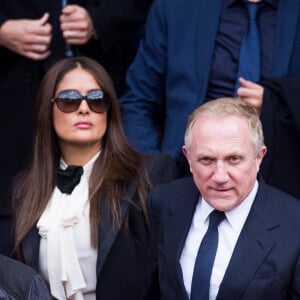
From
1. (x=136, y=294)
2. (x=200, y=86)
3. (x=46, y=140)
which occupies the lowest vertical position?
(x=136, y=294)

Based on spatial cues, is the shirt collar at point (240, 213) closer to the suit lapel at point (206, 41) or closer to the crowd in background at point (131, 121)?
the crowd in background at point (131, 121)

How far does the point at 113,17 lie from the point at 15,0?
1.70 ft

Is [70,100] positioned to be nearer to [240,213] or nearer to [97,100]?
[97,100]

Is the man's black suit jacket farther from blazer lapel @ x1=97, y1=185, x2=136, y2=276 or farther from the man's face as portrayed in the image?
blazer lapel @ x1=97, y1=185, x2=136, y2=276

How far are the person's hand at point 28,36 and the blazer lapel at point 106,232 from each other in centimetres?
112

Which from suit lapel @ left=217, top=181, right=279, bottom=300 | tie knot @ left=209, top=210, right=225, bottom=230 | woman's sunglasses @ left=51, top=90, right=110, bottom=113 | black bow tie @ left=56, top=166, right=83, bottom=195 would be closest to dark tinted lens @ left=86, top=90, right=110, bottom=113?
woman's sunglasses @ left=51, top=90, right=110, bottom=113

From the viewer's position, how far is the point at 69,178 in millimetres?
4164

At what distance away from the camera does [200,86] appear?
14.1 feet

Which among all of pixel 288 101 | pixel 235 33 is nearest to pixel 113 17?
pixel 235 33

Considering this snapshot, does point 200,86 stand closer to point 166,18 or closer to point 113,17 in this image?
point 166,18

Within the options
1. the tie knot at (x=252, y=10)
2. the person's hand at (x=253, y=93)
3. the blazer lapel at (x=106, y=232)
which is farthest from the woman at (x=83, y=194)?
the tie knot at (x=252, y=10)

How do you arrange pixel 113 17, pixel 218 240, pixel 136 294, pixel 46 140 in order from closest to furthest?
pixel 218 240, pixel 136 294, pixel 46 140, pixel 113 17

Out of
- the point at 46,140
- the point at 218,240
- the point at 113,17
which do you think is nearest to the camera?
the point at 218,240

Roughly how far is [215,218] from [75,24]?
1.68m
